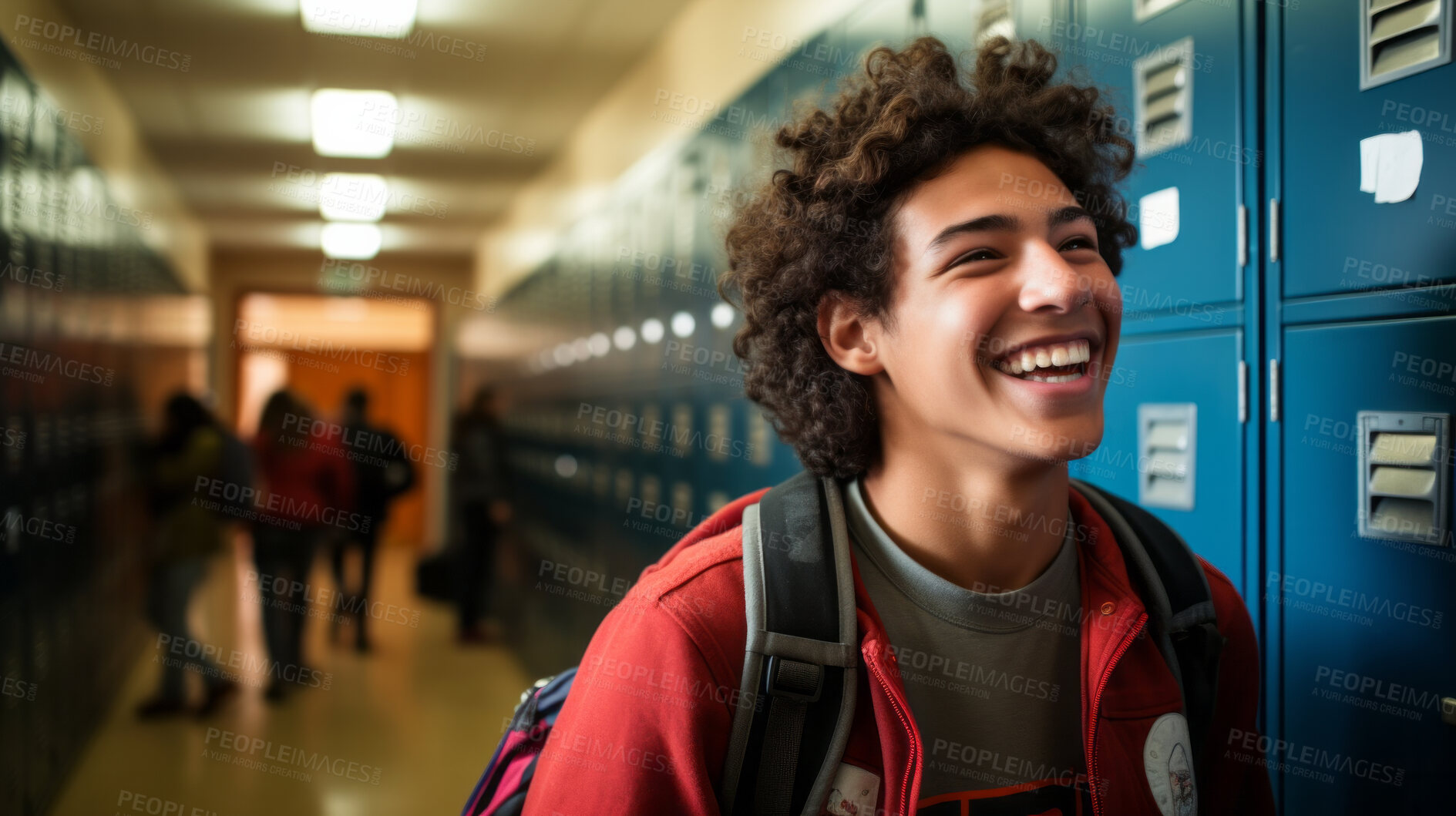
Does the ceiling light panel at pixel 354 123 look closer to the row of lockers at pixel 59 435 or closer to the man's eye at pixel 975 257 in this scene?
the row of lockers at pixel 59 435

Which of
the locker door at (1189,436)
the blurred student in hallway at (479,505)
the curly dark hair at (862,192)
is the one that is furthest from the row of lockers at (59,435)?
the locker door at (1189,436)

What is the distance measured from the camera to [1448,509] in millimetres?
1120

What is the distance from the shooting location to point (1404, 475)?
1168mm

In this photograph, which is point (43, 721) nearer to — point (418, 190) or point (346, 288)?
A: point (418, 190)

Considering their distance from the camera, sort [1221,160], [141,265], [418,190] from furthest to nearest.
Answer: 1. [418,190]
2. [141,265]
3. [1221,160]

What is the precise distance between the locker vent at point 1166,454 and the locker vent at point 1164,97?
412 millimetres

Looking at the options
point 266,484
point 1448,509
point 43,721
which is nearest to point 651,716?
point 1448,509

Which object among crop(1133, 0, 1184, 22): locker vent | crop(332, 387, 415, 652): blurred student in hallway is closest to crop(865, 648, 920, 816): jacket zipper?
crop(1133, 0, 1184, 22): locker vent

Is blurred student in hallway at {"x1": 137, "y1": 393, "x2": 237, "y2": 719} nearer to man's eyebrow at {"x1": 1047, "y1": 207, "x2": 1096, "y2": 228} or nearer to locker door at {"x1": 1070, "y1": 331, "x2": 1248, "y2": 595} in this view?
locker door at {"x1": 1070, "y1": 331, "x2": 1248, "y2": 595}

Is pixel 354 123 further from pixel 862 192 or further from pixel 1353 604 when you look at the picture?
pixel 1353 604

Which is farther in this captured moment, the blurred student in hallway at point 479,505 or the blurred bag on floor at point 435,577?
the blurred bag on floor at point 435,577

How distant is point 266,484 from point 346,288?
238 inches

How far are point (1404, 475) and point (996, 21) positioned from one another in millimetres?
1069

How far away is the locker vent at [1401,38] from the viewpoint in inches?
43.3
